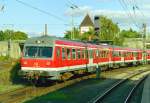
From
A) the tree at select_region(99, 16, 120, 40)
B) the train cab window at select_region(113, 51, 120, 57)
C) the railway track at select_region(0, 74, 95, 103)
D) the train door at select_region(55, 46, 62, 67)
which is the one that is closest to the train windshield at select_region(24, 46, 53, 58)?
the train door at select_region(55, 46, 62, 67)

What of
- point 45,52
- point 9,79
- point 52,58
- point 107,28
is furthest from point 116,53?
point 107,28

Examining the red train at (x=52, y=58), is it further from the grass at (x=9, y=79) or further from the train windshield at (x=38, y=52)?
the grass at (x=9, y=79)

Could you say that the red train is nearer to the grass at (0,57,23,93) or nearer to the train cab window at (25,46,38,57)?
the train cab window at (25,46,38,57)

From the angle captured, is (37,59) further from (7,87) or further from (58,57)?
(7,87)

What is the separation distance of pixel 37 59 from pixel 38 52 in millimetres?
573

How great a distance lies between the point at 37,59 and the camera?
25203 mm

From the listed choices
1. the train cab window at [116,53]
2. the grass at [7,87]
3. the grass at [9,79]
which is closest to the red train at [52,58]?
the grass at [7,87]

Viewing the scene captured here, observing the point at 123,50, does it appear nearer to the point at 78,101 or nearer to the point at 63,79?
the point at 63,79

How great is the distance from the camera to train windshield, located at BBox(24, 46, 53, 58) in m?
25.4

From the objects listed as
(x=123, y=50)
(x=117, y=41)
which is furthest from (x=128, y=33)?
(x=123, y=50)

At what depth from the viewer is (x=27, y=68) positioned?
25.2m

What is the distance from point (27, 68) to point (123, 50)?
3114cm

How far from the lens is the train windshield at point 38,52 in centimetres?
Result: 2537

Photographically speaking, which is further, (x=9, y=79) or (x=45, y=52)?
(x=9, y=79)
